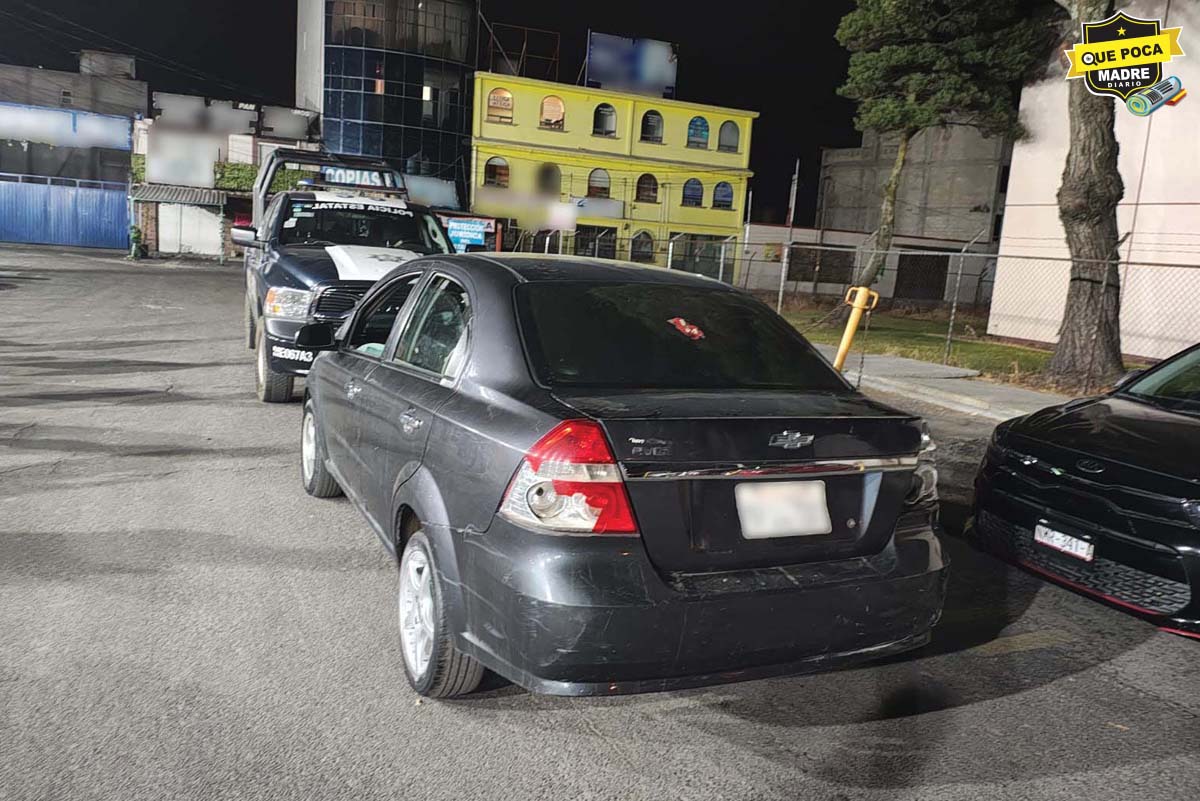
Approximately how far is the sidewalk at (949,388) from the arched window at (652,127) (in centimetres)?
3726

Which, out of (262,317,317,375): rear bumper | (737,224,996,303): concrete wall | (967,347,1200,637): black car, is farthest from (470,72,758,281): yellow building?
(967,347,1200,637): black car

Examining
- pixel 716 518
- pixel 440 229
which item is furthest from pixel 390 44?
pixel 716 518

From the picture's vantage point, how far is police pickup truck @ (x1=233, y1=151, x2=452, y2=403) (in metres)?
8.03

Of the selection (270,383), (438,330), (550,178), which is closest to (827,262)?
(550,178)

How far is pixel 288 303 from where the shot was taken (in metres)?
8.05

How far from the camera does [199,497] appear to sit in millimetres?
5836

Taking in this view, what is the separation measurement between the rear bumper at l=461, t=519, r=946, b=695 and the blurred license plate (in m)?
0.13

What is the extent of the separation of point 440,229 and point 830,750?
8.11m

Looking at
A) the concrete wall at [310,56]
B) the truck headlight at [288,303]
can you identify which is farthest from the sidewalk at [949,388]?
the concrete wall at [310,56]

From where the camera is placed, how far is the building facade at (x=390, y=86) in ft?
159

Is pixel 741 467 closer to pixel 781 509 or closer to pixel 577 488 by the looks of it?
pixel 781 509

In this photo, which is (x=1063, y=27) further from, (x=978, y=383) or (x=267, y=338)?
(x=267, y=338)

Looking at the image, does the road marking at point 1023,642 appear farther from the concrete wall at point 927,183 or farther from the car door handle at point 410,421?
the concrete wall at point 927,183

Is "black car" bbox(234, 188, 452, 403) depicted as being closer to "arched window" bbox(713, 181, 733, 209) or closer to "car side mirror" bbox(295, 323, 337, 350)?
"car side mirror" bbox(295, 323, 337, 350)
